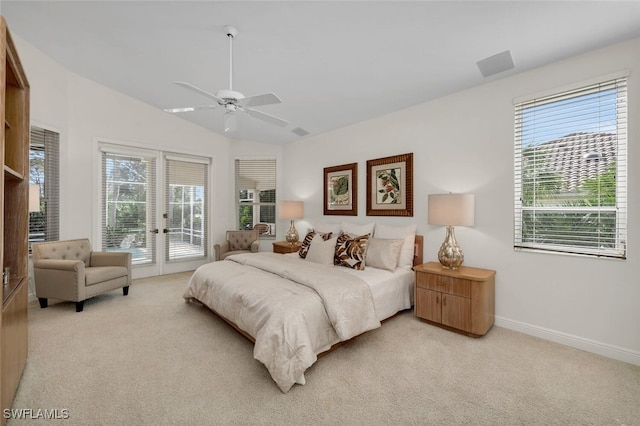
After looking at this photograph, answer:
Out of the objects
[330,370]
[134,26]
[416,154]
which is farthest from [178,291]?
[416,154]

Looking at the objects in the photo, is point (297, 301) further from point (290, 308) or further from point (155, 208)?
point (155, 208)

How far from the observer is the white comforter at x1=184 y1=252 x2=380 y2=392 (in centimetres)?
207

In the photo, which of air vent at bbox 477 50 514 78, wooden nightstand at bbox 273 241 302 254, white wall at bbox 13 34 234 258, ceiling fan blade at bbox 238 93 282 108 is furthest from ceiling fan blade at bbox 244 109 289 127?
white wall at bbox 13 34 234 258

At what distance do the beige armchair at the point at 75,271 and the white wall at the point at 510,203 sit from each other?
3.89 metres

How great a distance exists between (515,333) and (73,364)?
4132 millimetres

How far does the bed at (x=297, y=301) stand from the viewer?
2096 millimetres

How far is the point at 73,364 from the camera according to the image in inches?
91.6

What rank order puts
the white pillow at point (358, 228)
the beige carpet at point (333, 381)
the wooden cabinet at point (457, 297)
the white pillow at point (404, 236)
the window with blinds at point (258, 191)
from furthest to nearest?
the window with blinds at point (258, 191)
the white pillow at point (358, 228)
the white pillow at point (404, 236)
the wooden cabinet at point (457, 297)
the beige carpet at point (333, 381)

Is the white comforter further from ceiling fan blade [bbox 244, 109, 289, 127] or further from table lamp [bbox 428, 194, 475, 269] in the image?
ceiling fan blade [bbox 244, 109, 289, 127]

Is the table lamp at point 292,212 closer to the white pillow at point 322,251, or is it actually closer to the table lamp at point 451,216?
the white pillow at point 322,251

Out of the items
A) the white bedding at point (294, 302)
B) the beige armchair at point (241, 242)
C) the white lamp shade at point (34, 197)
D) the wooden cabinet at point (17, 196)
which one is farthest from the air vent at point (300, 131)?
the white lamp shade at point (34, 197)

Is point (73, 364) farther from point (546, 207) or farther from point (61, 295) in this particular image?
point (546, 207)

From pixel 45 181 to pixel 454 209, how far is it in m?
5.52

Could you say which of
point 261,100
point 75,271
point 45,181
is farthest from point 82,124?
point 261,100
